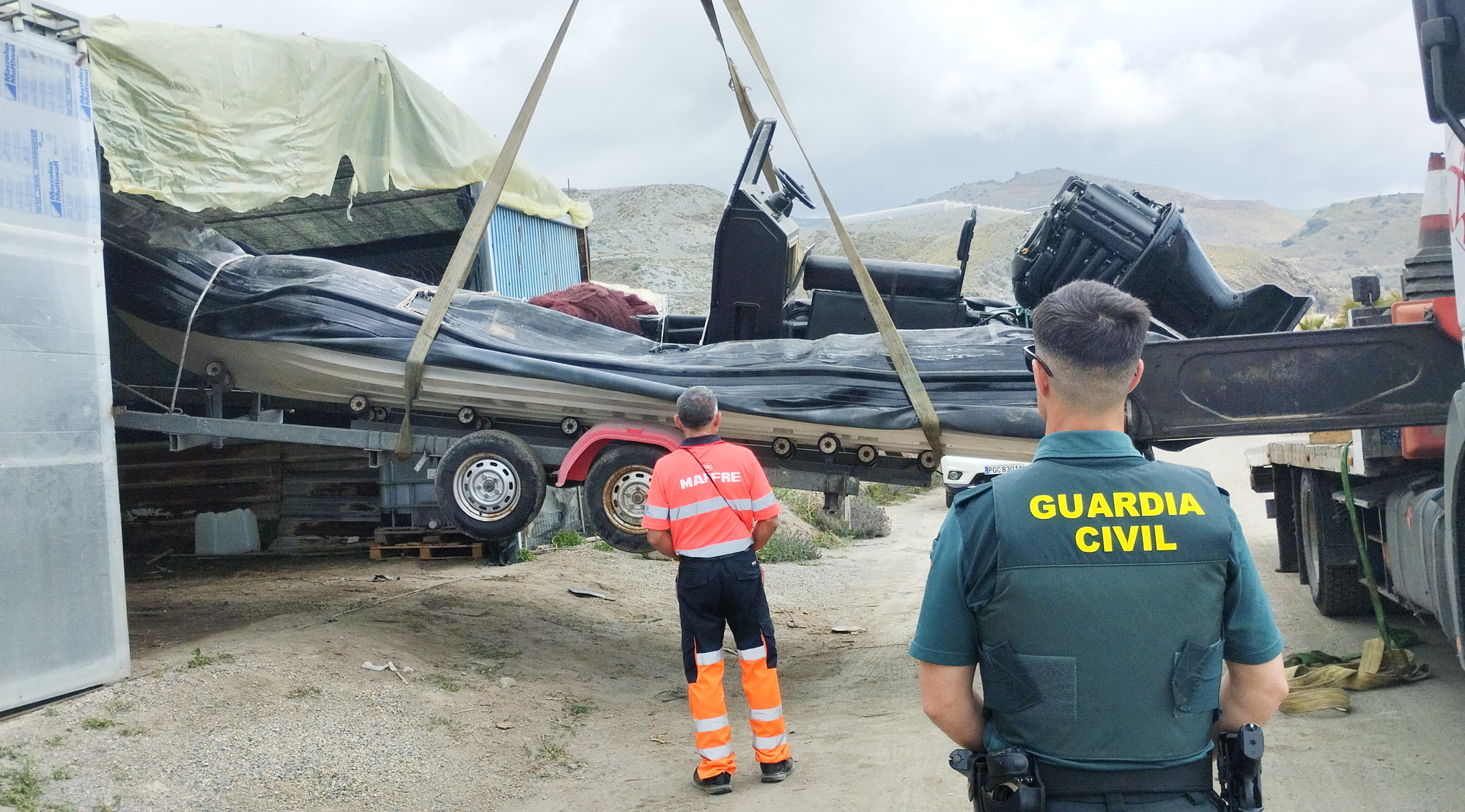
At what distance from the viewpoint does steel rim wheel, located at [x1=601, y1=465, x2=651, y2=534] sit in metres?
6.11

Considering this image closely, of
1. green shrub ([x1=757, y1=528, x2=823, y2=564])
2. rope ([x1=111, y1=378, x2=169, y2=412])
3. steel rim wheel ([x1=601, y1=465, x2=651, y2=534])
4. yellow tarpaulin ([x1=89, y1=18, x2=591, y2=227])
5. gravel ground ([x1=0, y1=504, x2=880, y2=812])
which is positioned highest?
yellow tarpaulin ([x1=89, y1=18, x2=591, y2=227])

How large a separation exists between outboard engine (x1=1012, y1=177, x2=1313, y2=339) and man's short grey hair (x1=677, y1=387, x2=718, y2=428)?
253 centimetres

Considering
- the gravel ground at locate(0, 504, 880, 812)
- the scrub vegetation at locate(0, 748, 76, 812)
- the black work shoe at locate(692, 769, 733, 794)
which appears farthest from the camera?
the black work shoe at locate(692, 769, 733, 794)

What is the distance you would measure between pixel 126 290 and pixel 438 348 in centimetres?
206

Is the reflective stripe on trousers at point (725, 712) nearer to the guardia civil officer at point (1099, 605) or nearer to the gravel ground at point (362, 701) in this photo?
the gravel ground at point (362, 701)

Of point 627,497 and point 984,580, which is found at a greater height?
point 984,580

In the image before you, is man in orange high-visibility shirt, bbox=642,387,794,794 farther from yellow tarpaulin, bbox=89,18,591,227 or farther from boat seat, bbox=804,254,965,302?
yellow tarpaulin, bbox=89,18,591,227

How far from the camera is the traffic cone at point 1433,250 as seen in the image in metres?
4.52

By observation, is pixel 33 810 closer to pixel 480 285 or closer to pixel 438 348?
pixel 438 348

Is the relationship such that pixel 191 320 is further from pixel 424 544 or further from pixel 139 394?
pixel 424 544

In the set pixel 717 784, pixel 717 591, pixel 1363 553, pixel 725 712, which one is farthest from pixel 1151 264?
pixel 717 784

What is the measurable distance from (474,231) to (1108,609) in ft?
16.0

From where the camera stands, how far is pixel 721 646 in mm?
4945

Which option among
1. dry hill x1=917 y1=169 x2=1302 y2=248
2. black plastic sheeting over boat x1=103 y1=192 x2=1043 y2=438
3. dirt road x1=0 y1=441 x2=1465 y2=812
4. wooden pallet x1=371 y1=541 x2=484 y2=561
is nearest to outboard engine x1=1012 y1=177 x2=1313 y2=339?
black plastic sheeting over boat x1=103 y1=192 x2=1043 y2=438
